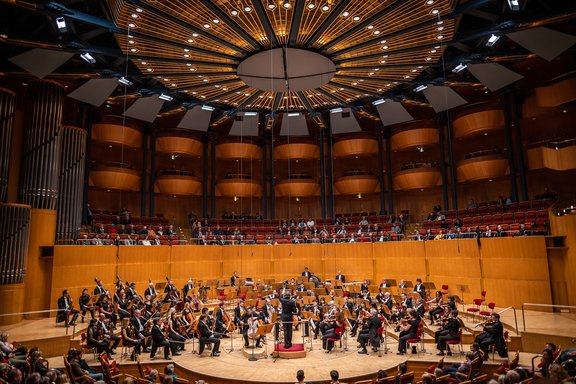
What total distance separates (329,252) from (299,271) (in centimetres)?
182

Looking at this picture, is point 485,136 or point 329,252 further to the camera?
point 485,136

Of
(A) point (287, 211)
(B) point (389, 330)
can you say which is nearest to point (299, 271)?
(A) point (287, 211)

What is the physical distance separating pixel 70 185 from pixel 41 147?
2038mm

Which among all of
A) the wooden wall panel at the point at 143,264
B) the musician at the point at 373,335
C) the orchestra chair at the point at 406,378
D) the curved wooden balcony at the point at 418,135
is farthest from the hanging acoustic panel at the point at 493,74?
the wooden wall panel at the point at 143,264

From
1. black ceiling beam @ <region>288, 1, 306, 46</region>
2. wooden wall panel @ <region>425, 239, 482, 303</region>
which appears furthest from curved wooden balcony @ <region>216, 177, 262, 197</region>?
black ceiling beam @ <region>288, 1, 306, 46</region>

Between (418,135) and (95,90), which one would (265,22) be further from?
(418,135)

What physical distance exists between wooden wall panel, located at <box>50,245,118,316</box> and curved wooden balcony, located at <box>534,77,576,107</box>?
63.9 ft

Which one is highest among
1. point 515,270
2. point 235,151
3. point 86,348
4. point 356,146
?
point 356,146

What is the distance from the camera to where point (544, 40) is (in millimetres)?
13586

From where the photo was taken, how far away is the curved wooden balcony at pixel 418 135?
2309 cm

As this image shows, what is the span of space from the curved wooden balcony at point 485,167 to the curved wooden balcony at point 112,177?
17906 mm

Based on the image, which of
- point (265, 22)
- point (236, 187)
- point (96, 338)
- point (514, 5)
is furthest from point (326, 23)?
point (236, 187)

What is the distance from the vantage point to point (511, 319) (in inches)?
486

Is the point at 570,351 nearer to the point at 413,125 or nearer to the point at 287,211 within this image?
the point at 413,125
